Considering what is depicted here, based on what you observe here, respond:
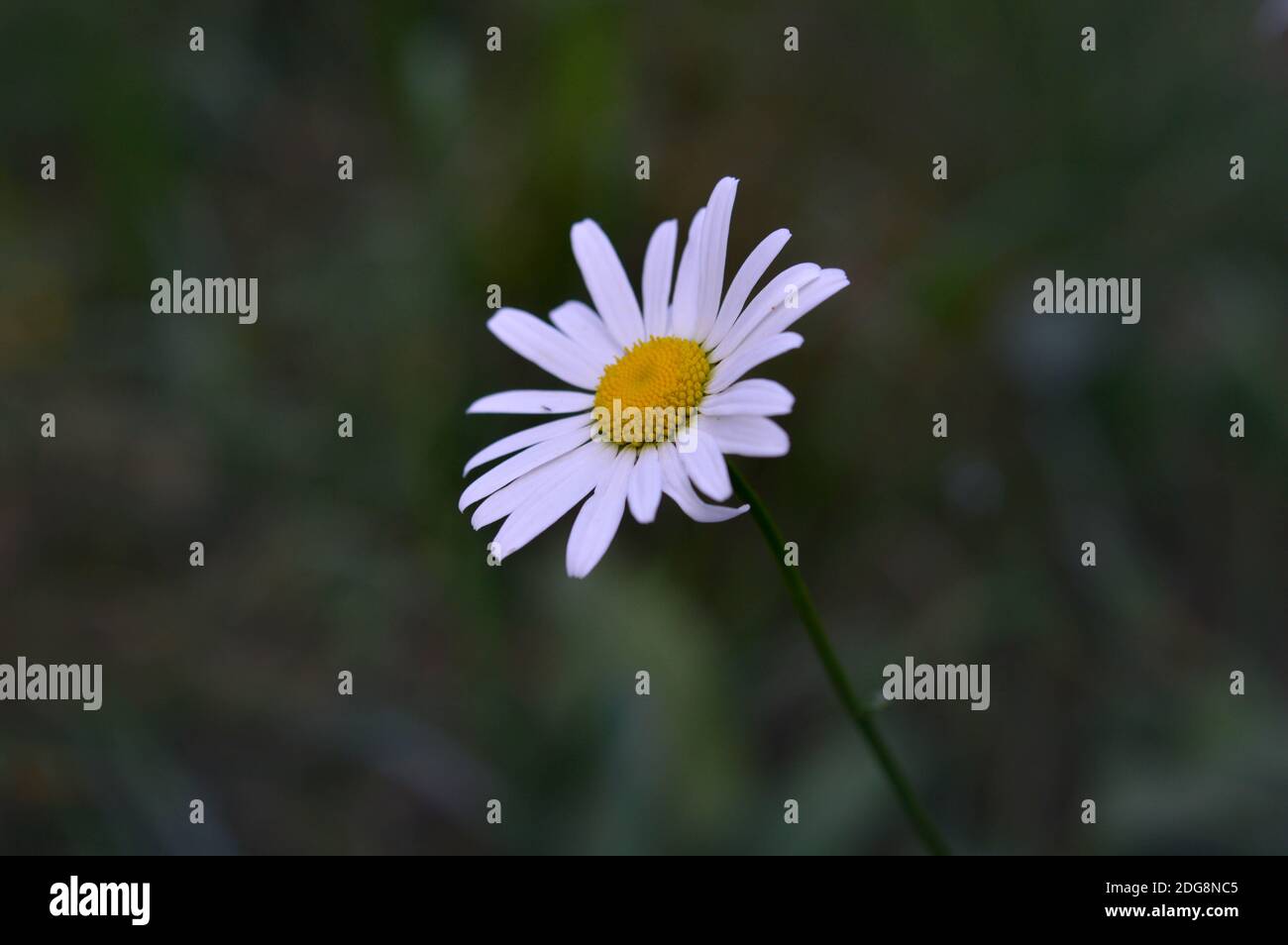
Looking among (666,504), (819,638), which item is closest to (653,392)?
(819,638)

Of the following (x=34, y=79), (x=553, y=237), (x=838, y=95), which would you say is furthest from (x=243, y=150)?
(x=838, y=95)

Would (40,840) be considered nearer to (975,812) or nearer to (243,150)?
(975,812)

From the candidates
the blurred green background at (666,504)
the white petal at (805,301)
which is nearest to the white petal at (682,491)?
the white petal at (805,301)

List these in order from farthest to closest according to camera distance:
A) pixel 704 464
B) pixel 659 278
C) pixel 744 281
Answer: pixel 659 278 → pixel 744 281 → pixel 704 464

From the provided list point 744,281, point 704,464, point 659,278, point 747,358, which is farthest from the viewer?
point 659,278

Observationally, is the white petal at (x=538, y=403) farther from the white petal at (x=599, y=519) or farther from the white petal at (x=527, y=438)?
the white petal at (x=599, y=519)

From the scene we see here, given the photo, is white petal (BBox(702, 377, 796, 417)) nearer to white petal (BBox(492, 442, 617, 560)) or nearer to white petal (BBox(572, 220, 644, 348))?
white petal (BBox(492, 442, 617, 560))

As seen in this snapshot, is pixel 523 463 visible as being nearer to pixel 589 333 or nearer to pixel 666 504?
pixel 589 333
